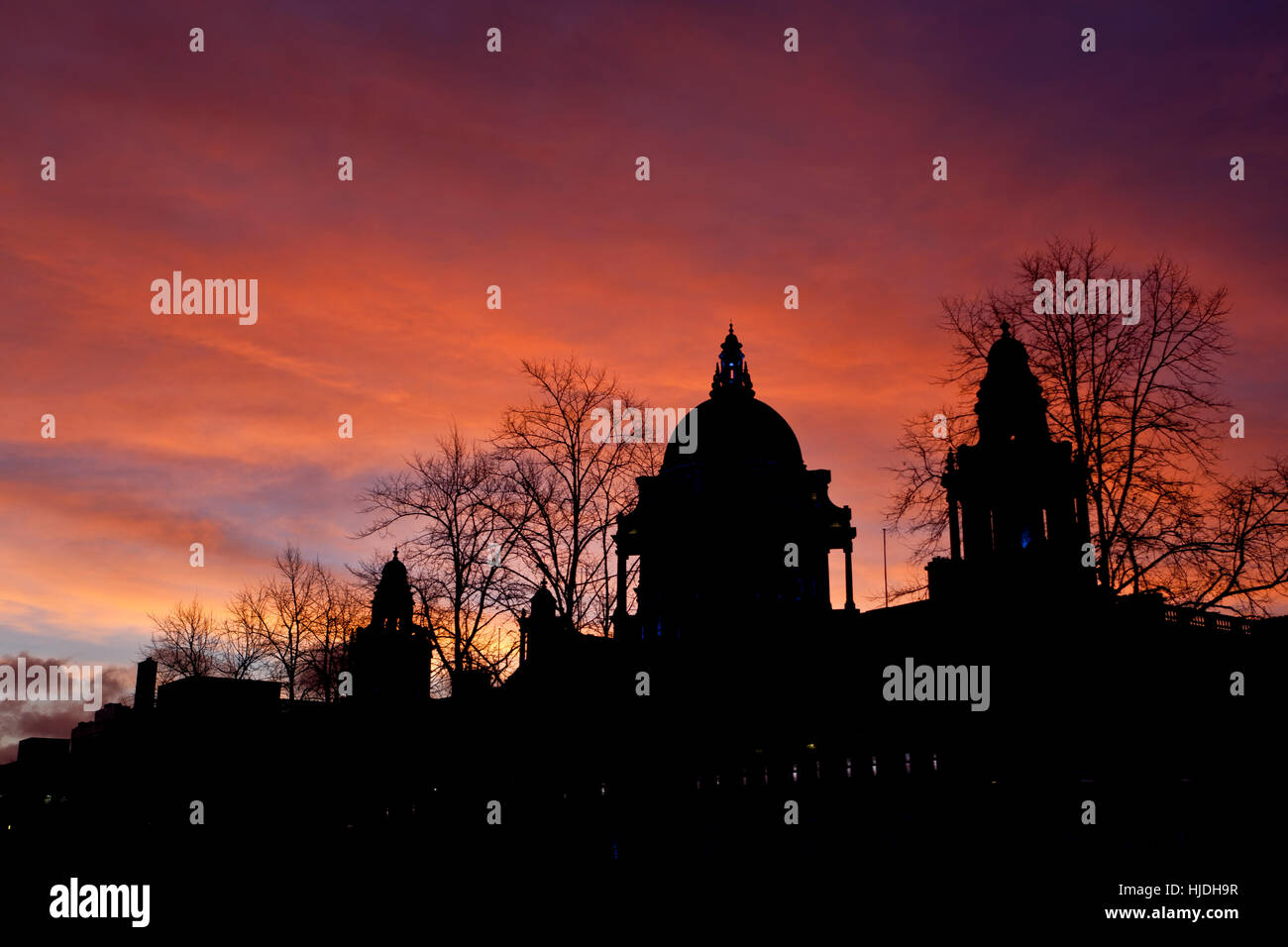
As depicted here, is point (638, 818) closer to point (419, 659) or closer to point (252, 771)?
point (252, 771)

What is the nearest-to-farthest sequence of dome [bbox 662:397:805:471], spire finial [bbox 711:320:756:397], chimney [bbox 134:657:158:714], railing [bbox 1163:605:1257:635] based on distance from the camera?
railing [bbox 1163:605:1257:635] → dome [bbox 662:397:805:471] → spire finial [bbox 711:320:756:397] → chimney [bbox 134:657:158:714]

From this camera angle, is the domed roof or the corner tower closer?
the corner tower

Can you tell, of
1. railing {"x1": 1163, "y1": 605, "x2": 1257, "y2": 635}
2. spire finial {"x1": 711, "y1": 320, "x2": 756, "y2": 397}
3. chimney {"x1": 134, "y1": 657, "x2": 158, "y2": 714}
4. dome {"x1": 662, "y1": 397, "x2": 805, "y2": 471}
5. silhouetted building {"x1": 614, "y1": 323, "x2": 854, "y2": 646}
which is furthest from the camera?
chimney {"x1": 134, "y1": 657, "x2": 158, "y2": 714}

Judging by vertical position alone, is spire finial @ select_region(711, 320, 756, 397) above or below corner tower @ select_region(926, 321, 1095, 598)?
above

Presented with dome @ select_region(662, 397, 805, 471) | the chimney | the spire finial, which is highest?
the spire finial

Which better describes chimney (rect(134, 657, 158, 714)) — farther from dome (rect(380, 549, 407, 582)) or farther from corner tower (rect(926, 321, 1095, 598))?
corner tower (rect(926, 321, 1095, 598))

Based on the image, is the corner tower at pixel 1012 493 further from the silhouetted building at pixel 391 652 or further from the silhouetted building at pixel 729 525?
the silhouetted building at pixel 391 652

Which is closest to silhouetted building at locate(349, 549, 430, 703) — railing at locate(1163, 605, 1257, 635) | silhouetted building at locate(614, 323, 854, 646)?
silhouetted building at locate(614, 323, 854, 646)

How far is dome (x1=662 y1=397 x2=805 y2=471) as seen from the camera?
65812 millimetres

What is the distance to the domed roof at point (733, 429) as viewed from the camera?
2598 inches

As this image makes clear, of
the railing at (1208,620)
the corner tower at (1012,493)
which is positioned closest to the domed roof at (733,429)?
the corner tower at (1012,493)

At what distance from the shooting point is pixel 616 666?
40.1m

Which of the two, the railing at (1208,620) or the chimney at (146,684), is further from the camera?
the chimney at (146,684)
